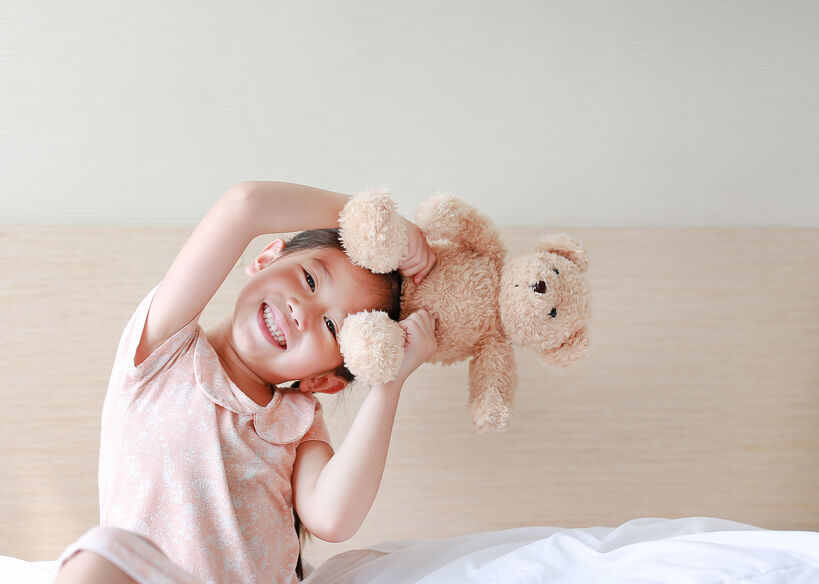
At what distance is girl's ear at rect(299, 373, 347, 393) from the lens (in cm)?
107

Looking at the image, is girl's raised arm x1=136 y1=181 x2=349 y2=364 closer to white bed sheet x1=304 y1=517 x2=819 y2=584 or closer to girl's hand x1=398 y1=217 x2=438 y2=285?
girl's hand x1=398 y1=217 x2=438 y2=285

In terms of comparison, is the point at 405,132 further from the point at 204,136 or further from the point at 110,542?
the point at 110,542

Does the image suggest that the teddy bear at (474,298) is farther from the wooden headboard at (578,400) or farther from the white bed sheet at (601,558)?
the wooden headboard at (578,400)

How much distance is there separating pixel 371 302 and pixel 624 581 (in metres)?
0.48

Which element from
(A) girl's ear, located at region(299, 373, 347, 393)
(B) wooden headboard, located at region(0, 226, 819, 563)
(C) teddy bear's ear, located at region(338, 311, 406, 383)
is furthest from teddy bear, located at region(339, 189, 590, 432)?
(B) wooden headboard, located at region(0, 226, 819, 563)

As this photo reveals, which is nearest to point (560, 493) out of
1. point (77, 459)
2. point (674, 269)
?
point (674, 269)

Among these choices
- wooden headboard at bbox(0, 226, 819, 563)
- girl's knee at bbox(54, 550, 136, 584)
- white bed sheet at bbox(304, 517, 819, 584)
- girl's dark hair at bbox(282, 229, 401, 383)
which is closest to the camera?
girl's knee at bbox(54, 550, 136, 584)

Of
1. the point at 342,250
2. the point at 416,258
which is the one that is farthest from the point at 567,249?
the point at 342,250

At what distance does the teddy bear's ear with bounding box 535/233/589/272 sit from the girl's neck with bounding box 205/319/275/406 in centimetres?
47

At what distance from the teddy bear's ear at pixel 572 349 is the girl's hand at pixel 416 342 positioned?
0.17m

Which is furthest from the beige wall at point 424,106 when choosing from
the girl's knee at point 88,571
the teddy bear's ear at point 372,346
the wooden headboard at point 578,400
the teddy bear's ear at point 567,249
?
the girl's knee at point 88,571

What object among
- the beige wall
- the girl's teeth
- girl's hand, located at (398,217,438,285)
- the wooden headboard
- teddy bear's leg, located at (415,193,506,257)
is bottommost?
the wooden headboard

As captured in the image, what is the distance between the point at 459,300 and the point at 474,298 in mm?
22

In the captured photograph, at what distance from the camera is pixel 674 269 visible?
1.46 metres
